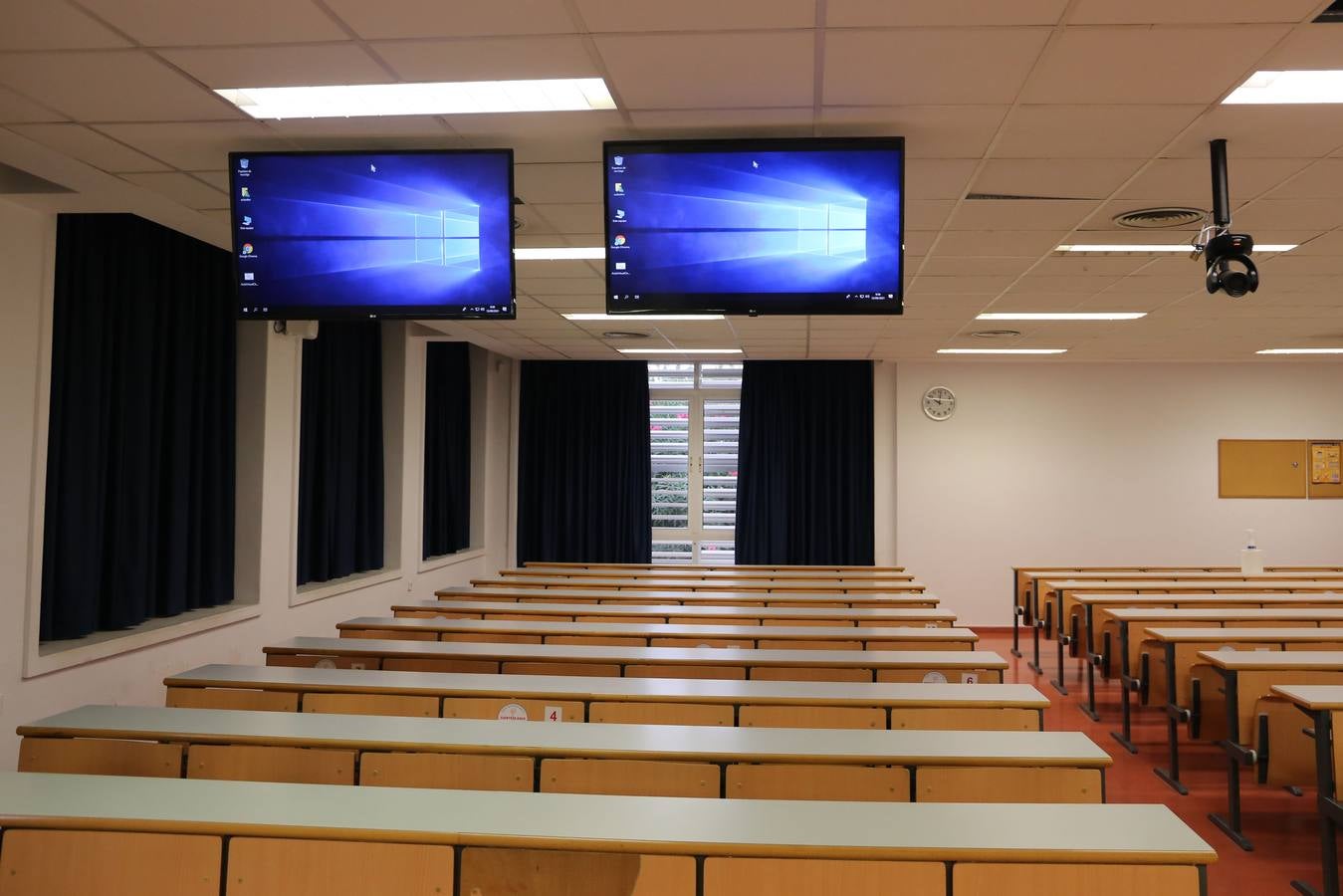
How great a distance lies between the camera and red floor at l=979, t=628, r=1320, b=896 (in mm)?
3869

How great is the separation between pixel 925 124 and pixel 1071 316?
4596 millimetres

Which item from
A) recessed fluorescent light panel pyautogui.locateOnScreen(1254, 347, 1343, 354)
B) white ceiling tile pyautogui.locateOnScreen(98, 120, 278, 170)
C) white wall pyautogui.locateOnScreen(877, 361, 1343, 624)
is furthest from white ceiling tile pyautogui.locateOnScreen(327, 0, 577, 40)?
recessed fluorescent light panel pyautogui.locateOnScreen(1254, 347, 1343, 354)

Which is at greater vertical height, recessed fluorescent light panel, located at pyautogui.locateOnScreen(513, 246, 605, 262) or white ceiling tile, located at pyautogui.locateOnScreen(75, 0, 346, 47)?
recessed fluorescent light panel, located at pyautogui.locateOnScreen(513, 246, 605, 262)

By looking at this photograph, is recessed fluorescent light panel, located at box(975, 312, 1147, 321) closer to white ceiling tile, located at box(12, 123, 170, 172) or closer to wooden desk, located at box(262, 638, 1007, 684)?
wooden desk, located at box(262, 638, 1007, 684)

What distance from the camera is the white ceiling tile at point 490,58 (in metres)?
2.70

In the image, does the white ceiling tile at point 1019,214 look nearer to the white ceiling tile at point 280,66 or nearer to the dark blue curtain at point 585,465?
the white ceiling tile at point 280,66

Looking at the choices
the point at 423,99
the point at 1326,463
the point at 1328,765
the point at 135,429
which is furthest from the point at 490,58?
the point at 1326,463

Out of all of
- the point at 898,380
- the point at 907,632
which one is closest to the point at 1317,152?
the point at 907,632

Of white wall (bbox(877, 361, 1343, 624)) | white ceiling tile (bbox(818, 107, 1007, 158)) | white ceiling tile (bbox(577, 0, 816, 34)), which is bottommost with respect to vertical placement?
white wall (bbox(877, 361, 1343, 624))

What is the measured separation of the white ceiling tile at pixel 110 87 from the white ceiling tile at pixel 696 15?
1.37m

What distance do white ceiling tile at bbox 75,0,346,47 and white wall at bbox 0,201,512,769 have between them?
194 cm

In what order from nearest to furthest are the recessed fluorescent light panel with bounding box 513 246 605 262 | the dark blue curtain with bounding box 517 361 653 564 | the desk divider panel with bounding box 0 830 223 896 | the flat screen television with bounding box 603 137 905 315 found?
the desk divider panel with bounding box 0 830 223 896 < the flat screen television with bounding box 603 137 905 315 < the recessed fluorescent light panel with bounding box 513 246 605 262 < the dark blue curtain with bounding box 517 361 653 564

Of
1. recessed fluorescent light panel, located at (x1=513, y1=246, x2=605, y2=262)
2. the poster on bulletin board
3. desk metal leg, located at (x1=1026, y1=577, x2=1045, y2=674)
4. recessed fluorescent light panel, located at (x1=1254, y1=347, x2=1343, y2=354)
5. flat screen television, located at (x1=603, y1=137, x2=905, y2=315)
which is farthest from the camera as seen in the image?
the poster on bulletin board

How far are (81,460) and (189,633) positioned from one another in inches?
46.6
